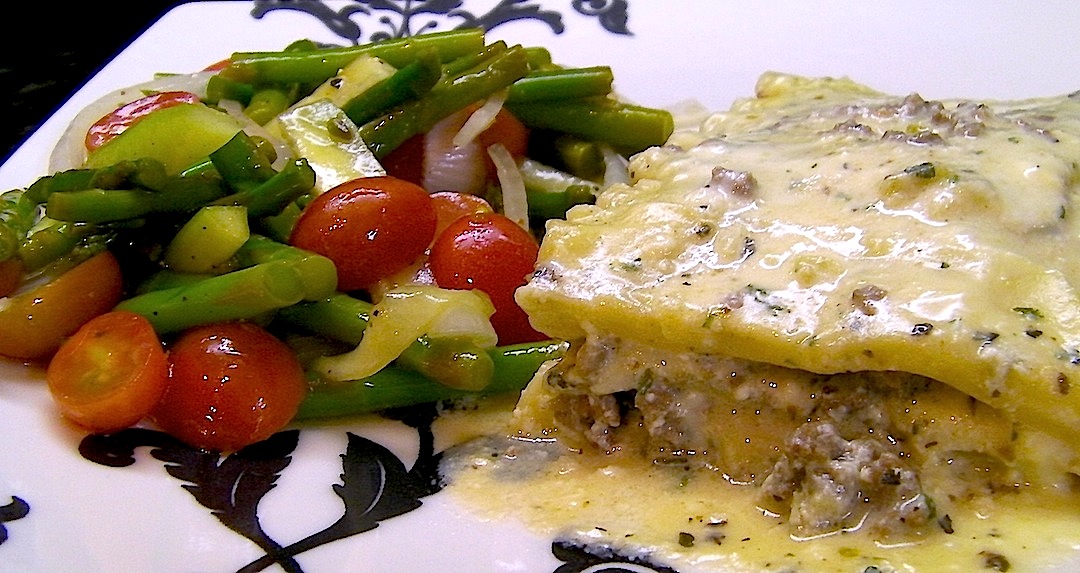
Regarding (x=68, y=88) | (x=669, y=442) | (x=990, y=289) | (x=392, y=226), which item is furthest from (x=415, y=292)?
(x=68, y=88)

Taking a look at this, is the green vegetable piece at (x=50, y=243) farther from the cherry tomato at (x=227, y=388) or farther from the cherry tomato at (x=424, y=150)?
the cherry tomato at (x=424, y=150)

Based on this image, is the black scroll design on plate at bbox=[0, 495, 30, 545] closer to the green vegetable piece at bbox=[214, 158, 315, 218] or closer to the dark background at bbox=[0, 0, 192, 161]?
the green vegetable piece at bbox=[214, 158, 315, 218]

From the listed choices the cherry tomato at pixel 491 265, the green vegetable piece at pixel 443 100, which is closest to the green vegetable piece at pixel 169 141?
the green vegetable piece at pixel 443 100

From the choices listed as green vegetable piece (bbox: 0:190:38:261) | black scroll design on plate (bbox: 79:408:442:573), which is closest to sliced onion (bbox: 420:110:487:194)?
black scroll design on plate (bbox: 79:408:442:573)

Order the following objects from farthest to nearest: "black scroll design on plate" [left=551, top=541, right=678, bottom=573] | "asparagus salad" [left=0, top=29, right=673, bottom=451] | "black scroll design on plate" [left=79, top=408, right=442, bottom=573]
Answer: "asparagus salad" [left=0, top=29, right=673, bottom=451], "black scroll design on plate" [left=79, top=408, right=442, bottom=573], "black scroll design on plate" [left=551, top=541, right=678, bottom=573]

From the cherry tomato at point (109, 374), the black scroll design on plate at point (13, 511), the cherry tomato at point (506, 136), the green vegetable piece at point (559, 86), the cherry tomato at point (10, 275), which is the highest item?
the green vegetable piece at point (559, 86)

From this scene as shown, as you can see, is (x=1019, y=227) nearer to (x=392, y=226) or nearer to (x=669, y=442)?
(x=669, y=442)

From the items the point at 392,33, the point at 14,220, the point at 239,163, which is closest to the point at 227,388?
the point at 239,163
